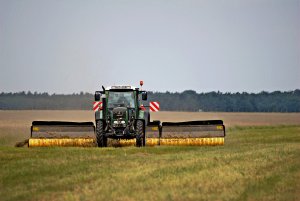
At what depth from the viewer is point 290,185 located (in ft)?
43.4

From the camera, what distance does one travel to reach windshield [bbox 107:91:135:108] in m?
25.6

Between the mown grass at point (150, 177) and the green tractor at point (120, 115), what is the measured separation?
14.1ft

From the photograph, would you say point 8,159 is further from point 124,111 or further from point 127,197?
point 127,197

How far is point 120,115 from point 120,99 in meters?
0.89

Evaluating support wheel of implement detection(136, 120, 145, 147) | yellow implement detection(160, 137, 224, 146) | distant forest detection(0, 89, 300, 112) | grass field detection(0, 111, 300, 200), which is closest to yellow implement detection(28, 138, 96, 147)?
support wheel of implement detection(136, 120, 145, 147)

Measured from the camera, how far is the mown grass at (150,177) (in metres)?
12.1

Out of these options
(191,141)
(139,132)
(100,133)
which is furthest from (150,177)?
(191,141)

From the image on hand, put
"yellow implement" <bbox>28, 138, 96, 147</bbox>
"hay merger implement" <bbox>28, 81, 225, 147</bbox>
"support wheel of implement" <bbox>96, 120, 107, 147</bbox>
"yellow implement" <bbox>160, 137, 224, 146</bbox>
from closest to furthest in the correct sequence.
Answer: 1. "support wheel of implement" <bbox>96, 120, 107, 147</bbox>
2. "hay merger implement" <bbox>28, 81, 225, 147</bbox>
3. "yellow implement" <bbox>28, 138, 96, 147</bbox>
4. "yellow implement" <bbox>160, 137, 224, 146</bbox>

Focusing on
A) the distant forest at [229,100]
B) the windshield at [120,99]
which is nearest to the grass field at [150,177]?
the windshield at [120,99]

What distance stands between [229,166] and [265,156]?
334 centimetres

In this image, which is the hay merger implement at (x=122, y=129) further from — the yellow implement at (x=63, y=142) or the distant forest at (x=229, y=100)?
the distant forest at (x=229, y=100)

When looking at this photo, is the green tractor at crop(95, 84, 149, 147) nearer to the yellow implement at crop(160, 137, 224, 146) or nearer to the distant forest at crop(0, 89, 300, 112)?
the yellow implement at crop(160, 137, 224, 146)

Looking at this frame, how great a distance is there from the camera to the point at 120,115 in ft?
82.4

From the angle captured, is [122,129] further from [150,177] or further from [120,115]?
[150,177]
